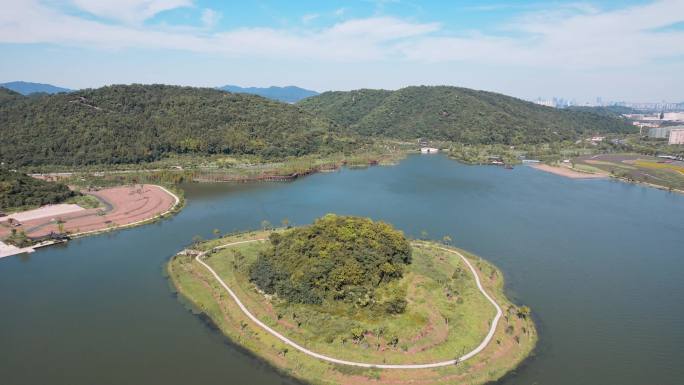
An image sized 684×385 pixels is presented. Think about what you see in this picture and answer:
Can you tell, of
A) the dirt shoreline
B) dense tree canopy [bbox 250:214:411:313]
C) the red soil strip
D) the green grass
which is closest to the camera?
dense tree canopy [bbox 250:214:411:313]

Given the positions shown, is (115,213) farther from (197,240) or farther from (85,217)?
(197,240)

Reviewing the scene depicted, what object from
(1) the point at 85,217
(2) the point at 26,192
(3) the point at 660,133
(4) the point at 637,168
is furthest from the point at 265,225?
(3) the point at 660,133

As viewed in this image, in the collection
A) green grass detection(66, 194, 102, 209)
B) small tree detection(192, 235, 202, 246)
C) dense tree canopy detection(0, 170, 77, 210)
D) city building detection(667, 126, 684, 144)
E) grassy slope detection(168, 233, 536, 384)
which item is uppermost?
city building detection(667, 126, 684, 144)

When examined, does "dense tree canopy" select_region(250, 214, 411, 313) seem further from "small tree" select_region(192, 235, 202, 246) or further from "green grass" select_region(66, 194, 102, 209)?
"green grass" select_region(66, 194, 102, 209)

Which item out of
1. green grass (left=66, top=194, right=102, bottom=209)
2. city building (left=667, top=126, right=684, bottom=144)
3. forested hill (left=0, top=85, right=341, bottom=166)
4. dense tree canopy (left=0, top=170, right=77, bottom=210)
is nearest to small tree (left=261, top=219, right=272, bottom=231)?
green grass (left=66, top=194, right=102, bottom=209)

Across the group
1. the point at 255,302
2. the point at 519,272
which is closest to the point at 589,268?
the point at 519,272

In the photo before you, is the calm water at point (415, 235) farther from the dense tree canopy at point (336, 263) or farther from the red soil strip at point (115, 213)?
the dense tree canopy at point (336, 263)
